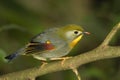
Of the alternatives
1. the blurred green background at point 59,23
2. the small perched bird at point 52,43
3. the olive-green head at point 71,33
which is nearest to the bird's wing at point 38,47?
the small perched bird at point 52,43

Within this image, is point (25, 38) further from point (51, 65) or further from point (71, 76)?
point (51, 65)

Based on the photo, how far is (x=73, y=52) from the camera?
542 centimetres

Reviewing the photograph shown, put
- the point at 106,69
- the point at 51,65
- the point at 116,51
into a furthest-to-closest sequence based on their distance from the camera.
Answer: the point at 106,69 < the point at 51,65 < the point at 116,51

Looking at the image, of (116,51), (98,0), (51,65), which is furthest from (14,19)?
(98,0)

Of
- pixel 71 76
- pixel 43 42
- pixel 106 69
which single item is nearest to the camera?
pixel 43 42

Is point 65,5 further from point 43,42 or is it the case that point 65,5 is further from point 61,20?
point 43,42

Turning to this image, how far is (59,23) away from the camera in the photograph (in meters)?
6.81

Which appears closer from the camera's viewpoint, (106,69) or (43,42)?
(43,42)

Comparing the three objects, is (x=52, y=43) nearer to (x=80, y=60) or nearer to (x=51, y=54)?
(x=51, y=54)

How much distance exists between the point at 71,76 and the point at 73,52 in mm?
806

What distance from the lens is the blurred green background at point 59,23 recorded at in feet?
16.4

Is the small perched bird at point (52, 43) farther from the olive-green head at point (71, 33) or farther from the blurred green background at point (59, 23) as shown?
the blurred green background at point (59, 23)

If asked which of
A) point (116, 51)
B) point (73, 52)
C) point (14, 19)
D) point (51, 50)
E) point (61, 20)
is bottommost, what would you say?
point (116, 51)

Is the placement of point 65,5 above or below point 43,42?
above
